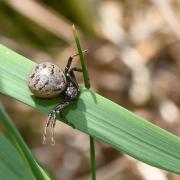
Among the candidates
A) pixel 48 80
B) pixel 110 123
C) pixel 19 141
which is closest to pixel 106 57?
pixel 48 80

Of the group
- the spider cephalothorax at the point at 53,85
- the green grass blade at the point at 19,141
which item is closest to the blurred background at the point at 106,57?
the spider cephalothorax at the point at 53,85

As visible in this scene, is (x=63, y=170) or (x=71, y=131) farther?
(x=71, y=131)

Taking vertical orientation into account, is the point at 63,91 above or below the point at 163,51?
above

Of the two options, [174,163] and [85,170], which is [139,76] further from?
[174,163]

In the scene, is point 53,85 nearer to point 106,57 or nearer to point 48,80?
point 48,80

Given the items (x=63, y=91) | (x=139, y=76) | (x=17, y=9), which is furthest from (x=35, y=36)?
(x=63, y=91)

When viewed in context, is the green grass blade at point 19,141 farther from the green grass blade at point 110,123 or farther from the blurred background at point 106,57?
the blurred background at point 106,57
